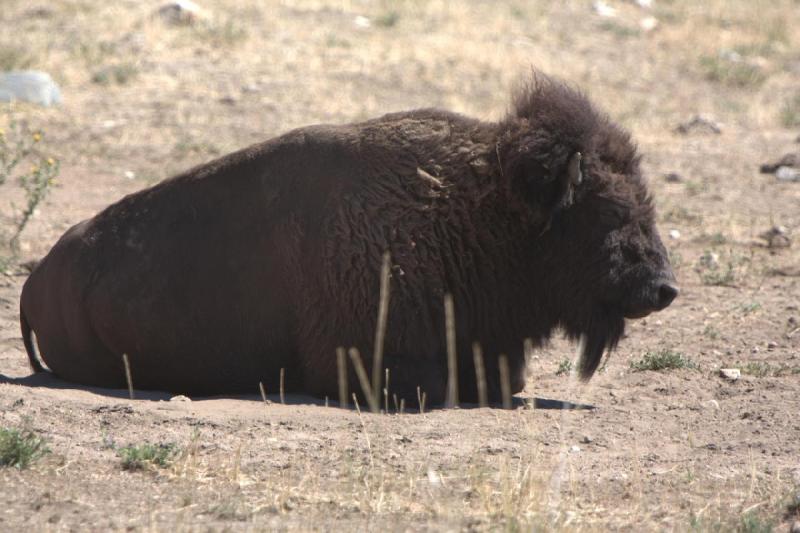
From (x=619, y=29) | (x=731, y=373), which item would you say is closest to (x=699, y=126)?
(x=619, y=29)

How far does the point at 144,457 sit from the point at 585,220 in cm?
278

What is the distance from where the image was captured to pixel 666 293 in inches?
257

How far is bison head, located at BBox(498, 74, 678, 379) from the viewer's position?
6578 millimetres

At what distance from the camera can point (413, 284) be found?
6551mm

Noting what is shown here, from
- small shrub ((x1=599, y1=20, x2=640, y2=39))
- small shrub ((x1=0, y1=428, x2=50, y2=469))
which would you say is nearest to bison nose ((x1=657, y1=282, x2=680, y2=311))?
small shrub ((x1=0, y1=428, x2=50, y2=469))

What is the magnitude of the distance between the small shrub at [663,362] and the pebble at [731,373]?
191mm

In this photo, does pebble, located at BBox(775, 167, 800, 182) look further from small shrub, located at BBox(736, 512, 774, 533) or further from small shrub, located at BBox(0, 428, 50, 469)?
small shrub, located at BBox(0, 428, 50, 469)

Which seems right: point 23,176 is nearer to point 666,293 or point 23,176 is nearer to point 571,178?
point 571,178

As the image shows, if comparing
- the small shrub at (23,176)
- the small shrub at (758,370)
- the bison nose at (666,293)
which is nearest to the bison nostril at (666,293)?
the bison nose at (666,293)

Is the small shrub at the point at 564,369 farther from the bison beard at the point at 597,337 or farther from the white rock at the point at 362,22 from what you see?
the white rock at the point at 362,22

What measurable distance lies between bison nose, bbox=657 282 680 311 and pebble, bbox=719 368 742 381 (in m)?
0.96

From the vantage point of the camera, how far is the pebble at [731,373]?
7.22 meters

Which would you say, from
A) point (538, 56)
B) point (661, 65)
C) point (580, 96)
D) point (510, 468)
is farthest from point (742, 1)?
point (510, 468)

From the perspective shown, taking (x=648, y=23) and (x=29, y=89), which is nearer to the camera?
(x=29, y=89)
